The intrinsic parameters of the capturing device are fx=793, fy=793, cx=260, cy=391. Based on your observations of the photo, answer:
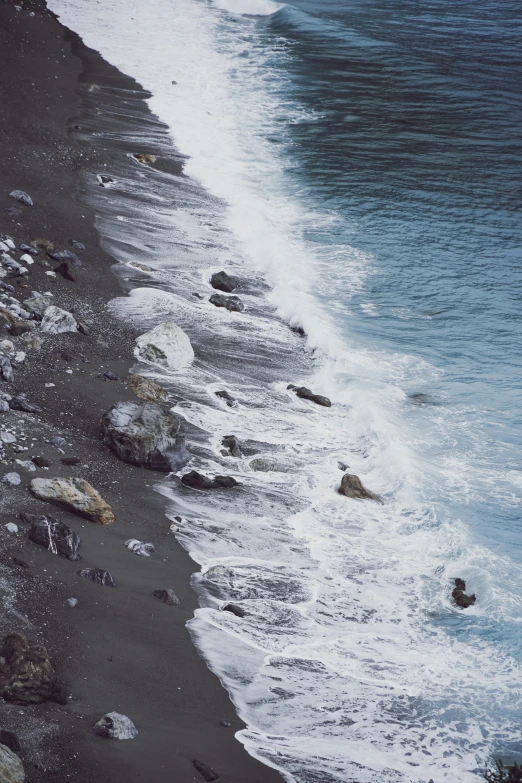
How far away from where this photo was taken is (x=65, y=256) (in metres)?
12.5

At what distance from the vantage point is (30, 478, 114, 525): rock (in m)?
7.49

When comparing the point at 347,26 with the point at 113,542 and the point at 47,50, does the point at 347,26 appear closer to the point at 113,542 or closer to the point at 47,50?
the point at 47,50

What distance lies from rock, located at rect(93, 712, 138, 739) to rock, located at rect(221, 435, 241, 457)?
15.1 feet

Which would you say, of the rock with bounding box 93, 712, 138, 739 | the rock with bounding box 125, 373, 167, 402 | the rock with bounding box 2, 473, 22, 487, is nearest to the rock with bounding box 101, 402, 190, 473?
the rock with bounding box 125, 373, 167, 402

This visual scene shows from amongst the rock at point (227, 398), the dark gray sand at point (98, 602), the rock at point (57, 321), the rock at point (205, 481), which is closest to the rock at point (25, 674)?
the dark gray sand at point (98, 602)

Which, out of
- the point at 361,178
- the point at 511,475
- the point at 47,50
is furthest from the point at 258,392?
the point at 47,50

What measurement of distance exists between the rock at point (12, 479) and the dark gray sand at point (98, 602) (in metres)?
0.06

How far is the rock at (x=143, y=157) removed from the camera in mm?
18500

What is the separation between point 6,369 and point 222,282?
5776 mm

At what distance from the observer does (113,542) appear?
766cm

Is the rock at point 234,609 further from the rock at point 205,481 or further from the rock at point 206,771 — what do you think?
the rock at point 206,771

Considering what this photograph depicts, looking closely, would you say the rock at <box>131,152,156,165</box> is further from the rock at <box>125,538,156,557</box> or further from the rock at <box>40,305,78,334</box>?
the rock at <box>125,538,156,557</box>

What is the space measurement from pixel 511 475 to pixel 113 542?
626cm

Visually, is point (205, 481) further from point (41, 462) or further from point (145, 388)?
point (41, 462)
